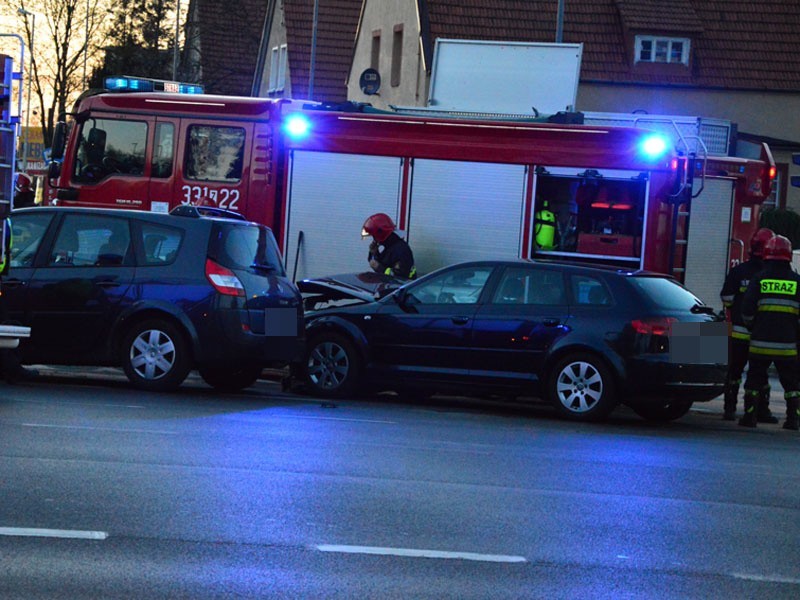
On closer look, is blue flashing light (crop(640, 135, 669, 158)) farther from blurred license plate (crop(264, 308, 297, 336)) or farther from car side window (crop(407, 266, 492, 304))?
blurred license plate (crop(264, 308, 297, 336))

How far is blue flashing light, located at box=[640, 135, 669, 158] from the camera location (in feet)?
55.1

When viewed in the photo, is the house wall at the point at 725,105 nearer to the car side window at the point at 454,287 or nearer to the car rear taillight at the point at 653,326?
the car side window at the point at 454,287

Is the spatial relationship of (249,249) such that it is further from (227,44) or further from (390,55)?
(227,44)

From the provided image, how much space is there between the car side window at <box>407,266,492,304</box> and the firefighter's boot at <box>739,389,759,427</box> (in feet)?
8.96

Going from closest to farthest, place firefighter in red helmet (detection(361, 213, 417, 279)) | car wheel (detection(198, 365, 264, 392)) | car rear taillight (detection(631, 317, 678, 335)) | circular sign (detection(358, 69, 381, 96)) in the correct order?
car rear taillight (detection(631, 317, 678, 335))
car wheel (detection(198, 365, 264, 392))
firefighter in red helmet (detection(361, 213, 417, 279))
circular sign (detection(358, 69, 381, 96))

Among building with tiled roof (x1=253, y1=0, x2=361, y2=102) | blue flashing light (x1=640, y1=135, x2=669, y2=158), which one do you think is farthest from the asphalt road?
building with tiled roof (x1=253, y1=0, x2=361, y2=102)

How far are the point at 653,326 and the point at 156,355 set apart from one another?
437cm

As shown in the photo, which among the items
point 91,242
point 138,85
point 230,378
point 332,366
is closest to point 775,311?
point 332,366

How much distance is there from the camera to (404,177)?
58.7 feet

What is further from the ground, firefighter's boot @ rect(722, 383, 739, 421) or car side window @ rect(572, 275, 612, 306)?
car side window @ rect(572, 275, 612, 306)

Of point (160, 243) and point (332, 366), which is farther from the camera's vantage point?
point (332, 366)

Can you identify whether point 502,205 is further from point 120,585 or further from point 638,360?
point 120,585

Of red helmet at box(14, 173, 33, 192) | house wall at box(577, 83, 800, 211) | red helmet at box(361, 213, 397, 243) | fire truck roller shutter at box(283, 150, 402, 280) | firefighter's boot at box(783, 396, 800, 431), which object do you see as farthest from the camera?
house wall at box(577, 83, 800, 211)

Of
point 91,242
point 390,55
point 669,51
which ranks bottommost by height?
point 91,242
